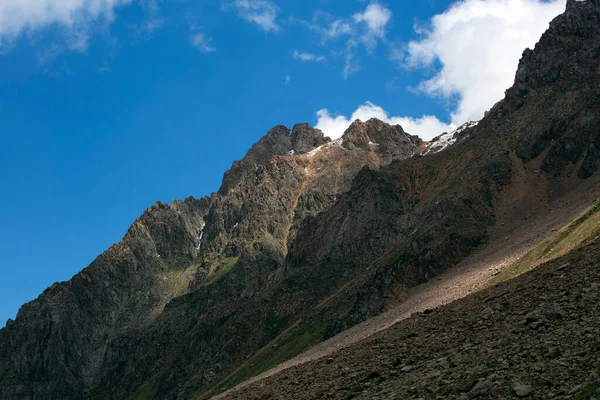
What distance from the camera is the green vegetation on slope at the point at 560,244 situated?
65125 mm

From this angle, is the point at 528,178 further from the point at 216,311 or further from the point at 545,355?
the point at 545,355

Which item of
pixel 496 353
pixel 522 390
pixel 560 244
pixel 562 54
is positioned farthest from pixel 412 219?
pixel 522 390

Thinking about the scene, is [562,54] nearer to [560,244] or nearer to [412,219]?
[412,219]

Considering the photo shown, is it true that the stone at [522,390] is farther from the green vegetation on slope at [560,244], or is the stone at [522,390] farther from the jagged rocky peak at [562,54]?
the jagged rocky peak at [562,54]

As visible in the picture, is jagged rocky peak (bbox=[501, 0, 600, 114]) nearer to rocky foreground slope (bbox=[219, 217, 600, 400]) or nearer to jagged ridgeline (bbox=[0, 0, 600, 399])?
jagged ridgeline (bbox=[0, 0, 600, 399])

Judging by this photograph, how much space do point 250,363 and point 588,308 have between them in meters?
117

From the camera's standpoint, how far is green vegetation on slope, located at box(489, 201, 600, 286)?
65125mm

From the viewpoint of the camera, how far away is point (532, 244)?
89000mm

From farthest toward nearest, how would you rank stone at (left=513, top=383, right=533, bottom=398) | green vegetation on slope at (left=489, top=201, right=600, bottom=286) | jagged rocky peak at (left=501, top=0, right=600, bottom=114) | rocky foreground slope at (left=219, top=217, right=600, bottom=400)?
1. jagged rocky peak at (left=501, top=0, right=600, bottom=114)
2. green vegetation on slope at (left=489, top=201, right=600, bottom=286)
3. rocky foreground slope at (left=219, top=217, right=600, bottom=400)
4. stone at (left=513, top=383, right=533, bottom=398)

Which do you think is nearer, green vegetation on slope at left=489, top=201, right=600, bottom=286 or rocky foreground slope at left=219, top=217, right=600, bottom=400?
rocky foreground slope at left=219, top=217, right=600, bottom=400

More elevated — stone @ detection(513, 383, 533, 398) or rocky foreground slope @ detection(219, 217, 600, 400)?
rocky foreground slope @ detection(219, 217, 600, 400)

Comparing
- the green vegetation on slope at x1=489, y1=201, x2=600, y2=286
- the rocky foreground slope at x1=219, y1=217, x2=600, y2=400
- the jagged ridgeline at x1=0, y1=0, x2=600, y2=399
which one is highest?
the jagged ridgeline at x1=0, y1=0, x2=600, y2=399

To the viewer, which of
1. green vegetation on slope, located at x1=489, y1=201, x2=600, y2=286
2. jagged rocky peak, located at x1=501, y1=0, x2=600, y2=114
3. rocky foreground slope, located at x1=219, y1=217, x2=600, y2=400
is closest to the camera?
rocky foreground slope, located at x1=219, y1=217, x2=600, y2=400

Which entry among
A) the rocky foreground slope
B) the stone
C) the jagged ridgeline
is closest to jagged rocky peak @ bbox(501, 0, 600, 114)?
the jagged ridgeline
